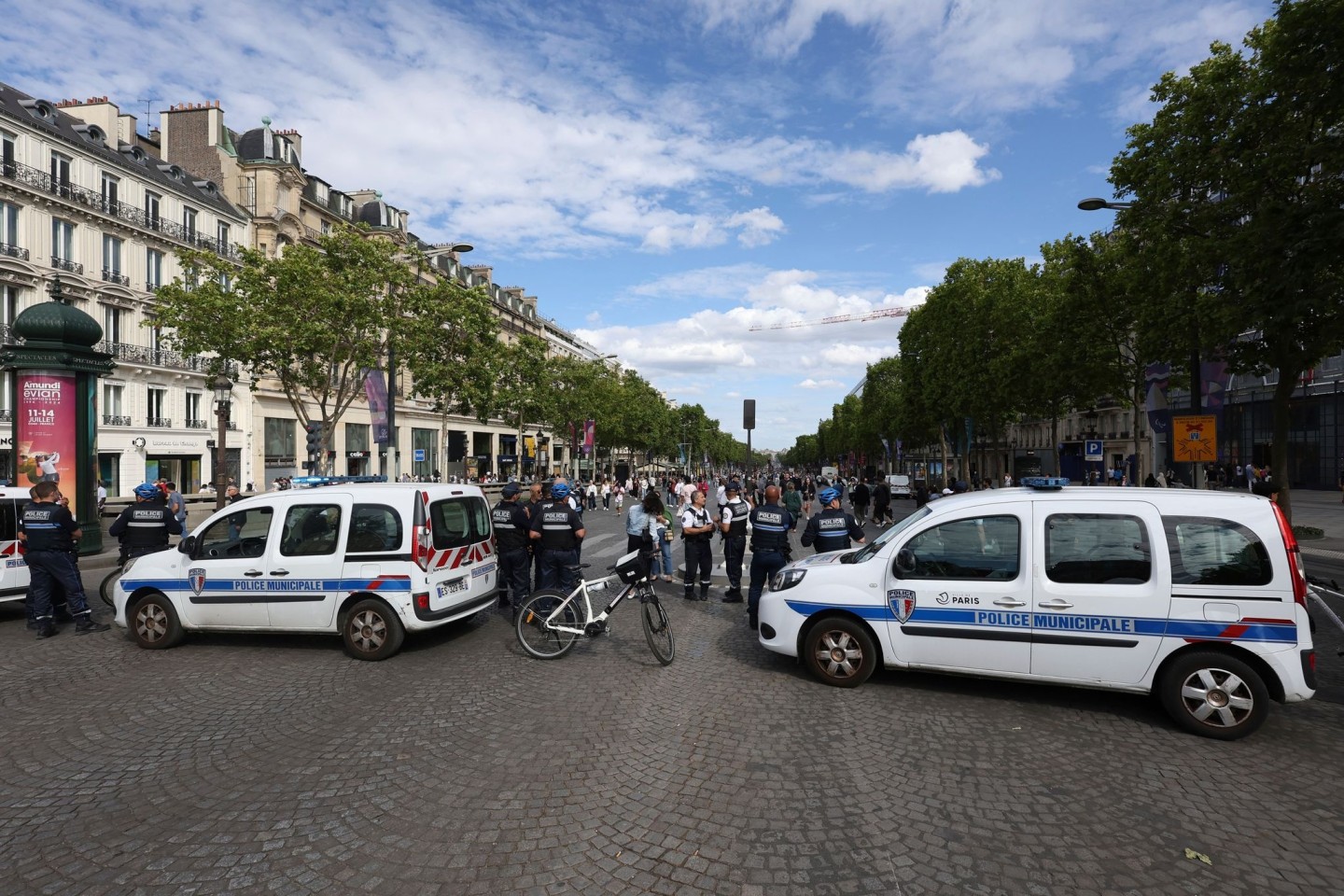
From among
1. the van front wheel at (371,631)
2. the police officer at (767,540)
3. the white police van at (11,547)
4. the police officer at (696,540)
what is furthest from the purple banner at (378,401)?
the police officer at (767,540)

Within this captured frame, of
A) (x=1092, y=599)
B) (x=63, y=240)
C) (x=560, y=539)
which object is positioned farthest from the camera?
(x=63, y=240)

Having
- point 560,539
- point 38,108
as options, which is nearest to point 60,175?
point 38,108

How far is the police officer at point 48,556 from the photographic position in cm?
820

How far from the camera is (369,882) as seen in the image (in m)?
3.38

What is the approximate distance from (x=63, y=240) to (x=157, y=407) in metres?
8.51

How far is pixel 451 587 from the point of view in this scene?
25.0ft

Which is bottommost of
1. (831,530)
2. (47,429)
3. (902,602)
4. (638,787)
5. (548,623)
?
(638,787)

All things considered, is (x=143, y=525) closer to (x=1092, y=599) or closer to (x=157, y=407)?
(x=1092, y=599)

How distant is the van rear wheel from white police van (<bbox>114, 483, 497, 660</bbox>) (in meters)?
6.20

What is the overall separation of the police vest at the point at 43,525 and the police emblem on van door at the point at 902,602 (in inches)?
345

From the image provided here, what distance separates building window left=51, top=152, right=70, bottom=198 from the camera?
104ft

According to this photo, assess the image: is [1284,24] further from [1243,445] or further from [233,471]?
[233,471]

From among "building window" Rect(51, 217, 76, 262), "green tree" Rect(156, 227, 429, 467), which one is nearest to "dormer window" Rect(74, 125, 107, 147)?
"building window" Rect(51, 217, 76, 262)

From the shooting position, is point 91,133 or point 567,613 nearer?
point 567,613
